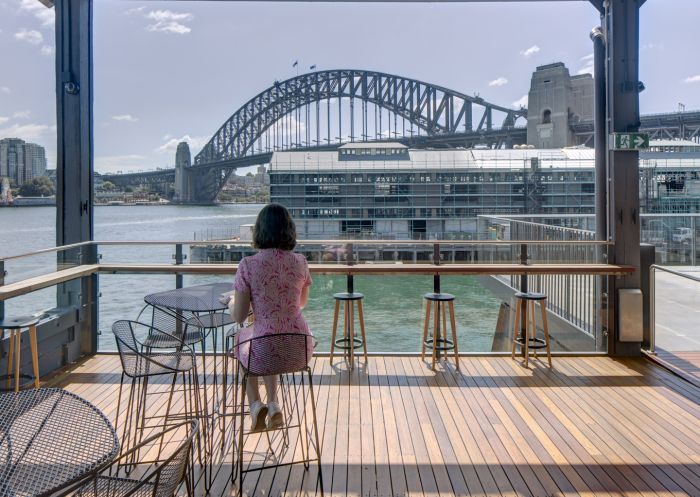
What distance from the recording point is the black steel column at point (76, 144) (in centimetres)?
376

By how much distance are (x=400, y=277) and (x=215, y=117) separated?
38287 millimetres

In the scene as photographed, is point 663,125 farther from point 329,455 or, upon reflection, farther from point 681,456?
point 329,455

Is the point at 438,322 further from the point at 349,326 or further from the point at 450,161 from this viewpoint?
the point at 450,161

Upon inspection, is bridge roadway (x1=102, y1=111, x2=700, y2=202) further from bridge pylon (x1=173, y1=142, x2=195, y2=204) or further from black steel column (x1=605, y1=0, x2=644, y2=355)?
black steel column (x1=605, y1=0, x2=644, y2=355)

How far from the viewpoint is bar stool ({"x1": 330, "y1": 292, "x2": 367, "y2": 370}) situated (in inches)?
142

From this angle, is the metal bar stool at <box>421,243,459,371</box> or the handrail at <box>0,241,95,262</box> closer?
the handrail at <box>0,241,95,262</box>

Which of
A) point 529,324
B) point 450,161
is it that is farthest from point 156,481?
point 450,161

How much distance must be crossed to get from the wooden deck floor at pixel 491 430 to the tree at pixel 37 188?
4.62ft

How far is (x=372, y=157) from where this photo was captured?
22266 millimetres

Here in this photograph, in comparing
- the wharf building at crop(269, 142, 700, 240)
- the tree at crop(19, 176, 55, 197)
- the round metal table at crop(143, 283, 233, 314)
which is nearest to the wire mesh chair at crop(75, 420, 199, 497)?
the round metal table at crop(143, 283, 233, 314)

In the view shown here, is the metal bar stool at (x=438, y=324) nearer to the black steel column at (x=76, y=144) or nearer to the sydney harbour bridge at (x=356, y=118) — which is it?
the black steel column at (x=76, y=144)

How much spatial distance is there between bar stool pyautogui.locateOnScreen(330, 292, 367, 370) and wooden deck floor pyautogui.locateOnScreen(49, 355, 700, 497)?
0.15 m

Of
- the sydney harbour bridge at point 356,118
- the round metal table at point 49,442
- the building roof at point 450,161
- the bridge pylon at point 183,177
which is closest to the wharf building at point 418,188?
the building roof at point 450,161

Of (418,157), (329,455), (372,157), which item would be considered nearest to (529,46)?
(418,157)
